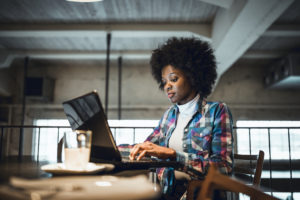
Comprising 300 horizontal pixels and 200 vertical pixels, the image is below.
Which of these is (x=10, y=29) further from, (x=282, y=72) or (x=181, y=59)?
(x=282, y=72)

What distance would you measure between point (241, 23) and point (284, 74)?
3447 millimetres

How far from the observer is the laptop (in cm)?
102

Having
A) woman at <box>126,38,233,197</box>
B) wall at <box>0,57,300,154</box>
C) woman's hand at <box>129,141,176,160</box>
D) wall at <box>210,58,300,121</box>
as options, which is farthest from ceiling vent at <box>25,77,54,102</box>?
woman's hand at <box>129,141,176,160</box>

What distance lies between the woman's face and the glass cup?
2.56 feet

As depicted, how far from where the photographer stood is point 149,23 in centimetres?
514

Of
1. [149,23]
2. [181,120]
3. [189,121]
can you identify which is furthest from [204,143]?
[149,23]

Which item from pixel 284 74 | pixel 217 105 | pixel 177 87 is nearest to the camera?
pixel 217 105

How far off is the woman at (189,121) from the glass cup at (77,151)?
0.28 metres

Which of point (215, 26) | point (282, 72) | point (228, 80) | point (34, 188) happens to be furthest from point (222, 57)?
point (34, 188)

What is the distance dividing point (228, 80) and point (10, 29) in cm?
583

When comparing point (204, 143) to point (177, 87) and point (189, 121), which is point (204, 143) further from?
point (177, 87)

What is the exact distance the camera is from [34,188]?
2.04ft

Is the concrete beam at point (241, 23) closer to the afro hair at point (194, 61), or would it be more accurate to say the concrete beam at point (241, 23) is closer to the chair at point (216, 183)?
the afro hair at point (194, 61)

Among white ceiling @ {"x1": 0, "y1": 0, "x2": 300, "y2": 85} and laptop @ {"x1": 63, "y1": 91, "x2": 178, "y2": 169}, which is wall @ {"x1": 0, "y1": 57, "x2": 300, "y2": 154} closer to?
white ceiling @ {"x1": 0, "y1": 0, "x2": 300, "y2": 85}
